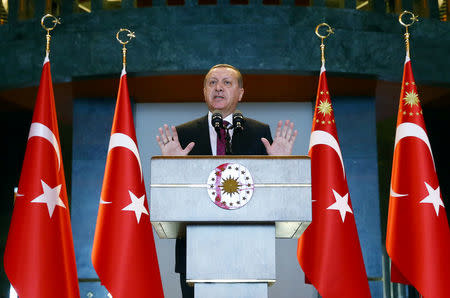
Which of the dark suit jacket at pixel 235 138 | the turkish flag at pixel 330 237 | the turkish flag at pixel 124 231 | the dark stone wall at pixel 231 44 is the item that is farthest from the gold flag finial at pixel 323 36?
the dark suit jacket at pixel 235 138

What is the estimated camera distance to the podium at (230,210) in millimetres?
2902

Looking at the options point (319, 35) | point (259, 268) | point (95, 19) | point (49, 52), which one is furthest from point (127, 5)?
point (259, 268)

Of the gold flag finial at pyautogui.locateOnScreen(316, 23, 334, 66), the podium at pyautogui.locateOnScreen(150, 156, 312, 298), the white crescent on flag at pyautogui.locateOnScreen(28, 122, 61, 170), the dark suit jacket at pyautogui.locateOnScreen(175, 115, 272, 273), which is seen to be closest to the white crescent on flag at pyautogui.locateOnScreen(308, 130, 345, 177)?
the gold flag finial at pyautogui.locateOnScreen(316, 23, 334, 66)

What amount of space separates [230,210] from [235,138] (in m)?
1.04

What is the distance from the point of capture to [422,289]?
204 inches

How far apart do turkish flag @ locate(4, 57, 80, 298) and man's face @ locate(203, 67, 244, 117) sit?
2.03m

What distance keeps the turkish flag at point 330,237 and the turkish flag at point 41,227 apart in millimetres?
1922

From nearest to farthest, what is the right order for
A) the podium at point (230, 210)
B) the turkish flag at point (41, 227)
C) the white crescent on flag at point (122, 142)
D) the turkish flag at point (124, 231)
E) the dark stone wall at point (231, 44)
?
the podium at point (230, 210) < the turkish flag at point (41, 227) < the turkish flag at point (124, 231) < the white crescent on flag at point (122, 142) < the dark stone wall at point (231, 44)

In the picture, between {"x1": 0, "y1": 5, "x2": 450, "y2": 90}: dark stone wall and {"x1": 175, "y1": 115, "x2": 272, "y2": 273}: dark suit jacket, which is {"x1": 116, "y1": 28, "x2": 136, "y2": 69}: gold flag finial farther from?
{"x1": 175, "y1": 115, "x2": 272, "y2": 273}: dark suit jacket

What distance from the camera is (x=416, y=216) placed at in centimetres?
537

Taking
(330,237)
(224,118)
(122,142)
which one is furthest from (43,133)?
(330,237)

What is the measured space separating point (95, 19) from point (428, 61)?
3130 mm

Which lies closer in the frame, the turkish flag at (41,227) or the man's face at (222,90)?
the man's face at (222,90)

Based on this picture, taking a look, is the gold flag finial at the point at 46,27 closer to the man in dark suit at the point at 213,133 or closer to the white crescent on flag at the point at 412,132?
the man in dark suit at the point at 213,133
